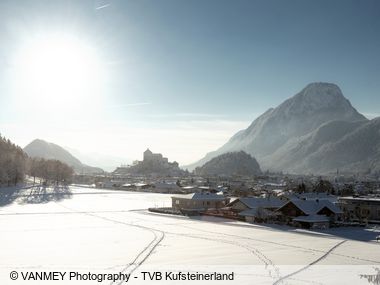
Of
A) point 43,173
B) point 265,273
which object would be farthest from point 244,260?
point 43,173

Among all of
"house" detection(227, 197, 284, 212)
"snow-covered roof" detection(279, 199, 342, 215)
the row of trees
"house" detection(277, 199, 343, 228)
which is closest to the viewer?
"house" detection(277, 199, 343, 228)

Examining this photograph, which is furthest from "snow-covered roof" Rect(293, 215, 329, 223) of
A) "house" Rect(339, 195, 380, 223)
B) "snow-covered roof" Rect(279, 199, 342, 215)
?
"house" Rect(339, 195, 380, 223)

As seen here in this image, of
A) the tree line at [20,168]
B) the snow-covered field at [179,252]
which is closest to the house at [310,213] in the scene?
the snow-covered field at [179,252]

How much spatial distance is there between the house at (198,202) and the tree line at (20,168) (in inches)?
2103

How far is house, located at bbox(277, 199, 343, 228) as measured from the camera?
5545cm

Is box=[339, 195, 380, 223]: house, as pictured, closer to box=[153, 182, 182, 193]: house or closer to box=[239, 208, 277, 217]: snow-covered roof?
box=[239, 208, 277, 217]: snow-covered roof

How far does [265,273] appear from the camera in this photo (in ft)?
75.4

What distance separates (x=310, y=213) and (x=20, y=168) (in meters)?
82.9

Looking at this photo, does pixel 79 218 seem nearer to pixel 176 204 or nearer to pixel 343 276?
pixel 176 204

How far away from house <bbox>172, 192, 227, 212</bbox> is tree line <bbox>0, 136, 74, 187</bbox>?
5341cm

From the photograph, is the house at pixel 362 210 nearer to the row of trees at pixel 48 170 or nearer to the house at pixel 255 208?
the house at pixel 255 208

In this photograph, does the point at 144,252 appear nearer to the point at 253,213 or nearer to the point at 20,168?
the point at 253,213

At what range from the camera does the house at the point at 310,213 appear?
5545cm

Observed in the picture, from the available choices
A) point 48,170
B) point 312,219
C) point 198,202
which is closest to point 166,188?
point 48,170
